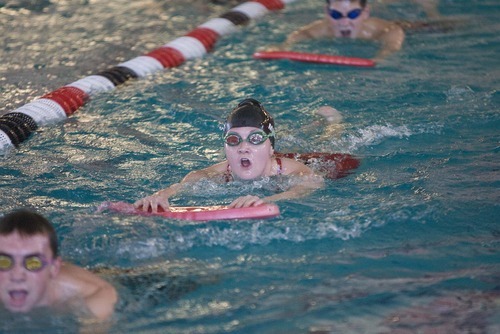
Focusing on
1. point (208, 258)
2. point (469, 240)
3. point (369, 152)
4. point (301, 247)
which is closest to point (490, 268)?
point (469, 240)

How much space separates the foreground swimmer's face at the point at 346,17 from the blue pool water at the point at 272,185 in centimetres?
15

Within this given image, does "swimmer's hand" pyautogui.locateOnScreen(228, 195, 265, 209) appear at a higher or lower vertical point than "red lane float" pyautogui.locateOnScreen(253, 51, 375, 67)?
lower

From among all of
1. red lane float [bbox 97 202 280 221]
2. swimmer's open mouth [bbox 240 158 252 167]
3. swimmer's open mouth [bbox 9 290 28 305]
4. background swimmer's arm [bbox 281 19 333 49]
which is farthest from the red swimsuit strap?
background swimmer's arm [bbox 281 19 333 49]

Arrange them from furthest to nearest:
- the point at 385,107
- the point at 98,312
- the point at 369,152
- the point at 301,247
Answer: the point at 385,107, the point at 369,152, the point at 301,247, the point at 98,312

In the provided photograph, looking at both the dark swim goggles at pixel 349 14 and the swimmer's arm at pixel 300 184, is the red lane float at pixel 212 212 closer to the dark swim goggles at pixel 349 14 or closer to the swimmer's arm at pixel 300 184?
the swimmer's arm at pixel 300 184

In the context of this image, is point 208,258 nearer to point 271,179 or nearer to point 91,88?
point 271,179

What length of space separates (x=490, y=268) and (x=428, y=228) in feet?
1.61

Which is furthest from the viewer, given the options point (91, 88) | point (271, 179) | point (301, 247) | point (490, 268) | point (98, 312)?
point (91, 88)

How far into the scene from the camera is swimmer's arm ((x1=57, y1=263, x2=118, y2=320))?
3250 millimetres

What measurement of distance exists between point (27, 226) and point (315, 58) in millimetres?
4339

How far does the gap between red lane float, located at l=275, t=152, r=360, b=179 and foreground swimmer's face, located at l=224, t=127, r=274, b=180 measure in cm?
35

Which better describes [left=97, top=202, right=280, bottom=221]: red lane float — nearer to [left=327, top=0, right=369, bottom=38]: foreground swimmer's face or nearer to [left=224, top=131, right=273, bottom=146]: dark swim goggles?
[left=224, top=131, right=273, bottom=146]: dark swim goggles

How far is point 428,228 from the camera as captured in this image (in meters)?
4.13

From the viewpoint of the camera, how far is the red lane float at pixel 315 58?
7.00 metres
